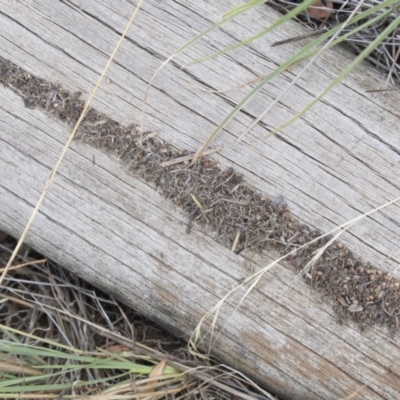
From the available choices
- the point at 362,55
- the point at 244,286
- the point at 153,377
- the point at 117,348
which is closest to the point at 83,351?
the point at 117,348

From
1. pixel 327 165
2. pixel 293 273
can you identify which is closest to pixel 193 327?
pixel 293 273

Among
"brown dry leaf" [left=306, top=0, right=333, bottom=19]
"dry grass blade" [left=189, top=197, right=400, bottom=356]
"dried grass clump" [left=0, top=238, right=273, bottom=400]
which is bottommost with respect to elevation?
"dried grass clump" [left=0, top=238, right=273, bottom=400]

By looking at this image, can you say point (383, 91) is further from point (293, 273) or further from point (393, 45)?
point (293, 273)

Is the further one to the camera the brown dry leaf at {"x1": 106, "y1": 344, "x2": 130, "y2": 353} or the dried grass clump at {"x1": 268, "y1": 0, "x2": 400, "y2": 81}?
the brown dry leaf at {"x1": 106, "y1": 344, "x2": 130, "y2": 353}

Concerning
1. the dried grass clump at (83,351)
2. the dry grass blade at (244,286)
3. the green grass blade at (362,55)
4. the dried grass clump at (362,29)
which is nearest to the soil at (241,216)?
the dry grass blade at (244,286)

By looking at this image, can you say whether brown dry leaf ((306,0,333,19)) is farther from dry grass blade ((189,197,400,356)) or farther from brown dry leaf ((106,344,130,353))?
brown dry leaf ((106,344,130,353))

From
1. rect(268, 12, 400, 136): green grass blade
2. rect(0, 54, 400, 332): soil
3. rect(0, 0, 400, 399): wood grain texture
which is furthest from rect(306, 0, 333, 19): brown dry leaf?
rect(0, 54, 400, 332): soil

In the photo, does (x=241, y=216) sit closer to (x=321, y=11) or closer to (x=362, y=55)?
(x=362, y=55)
